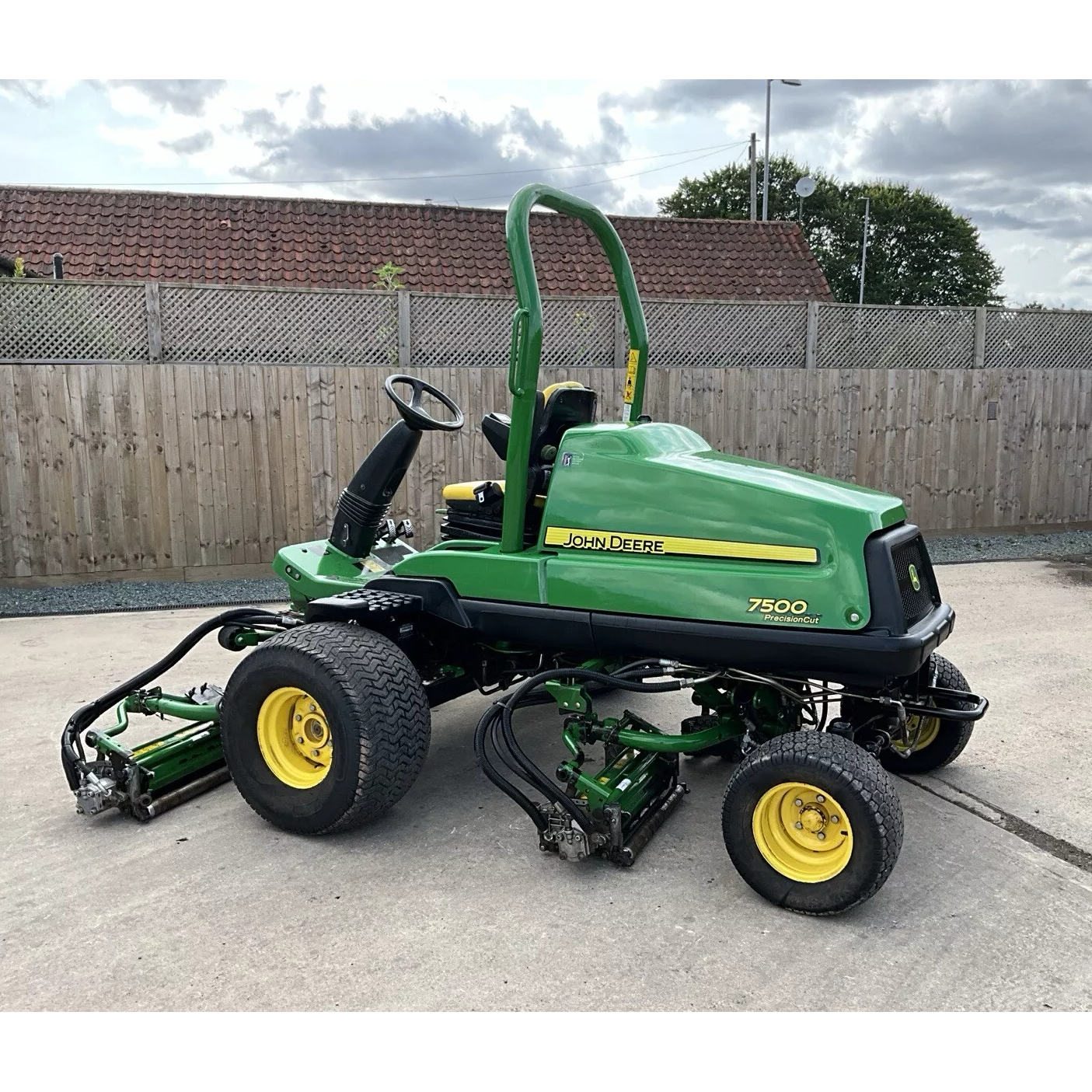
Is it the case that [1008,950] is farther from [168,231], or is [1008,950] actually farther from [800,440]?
[168,231]

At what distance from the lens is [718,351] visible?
953cm

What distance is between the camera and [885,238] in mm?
42188

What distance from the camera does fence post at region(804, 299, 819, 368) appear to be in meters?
9.60

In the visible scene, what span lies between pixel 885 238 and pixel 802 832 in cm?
4391

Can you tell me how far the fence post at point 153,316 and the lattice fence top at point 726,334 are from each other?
→ 435 cm

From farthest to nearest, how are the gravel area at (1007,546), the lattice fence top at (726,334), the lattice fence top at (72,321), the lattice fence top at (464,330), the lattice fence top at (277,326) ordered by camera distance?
1. the lattice fence top at (726,334)
2. the gravel area at (1007,546)
3. the lattice fence top at (277,326)
4. the lattice fence top at (464,330)
5. the lattice fence top at (72,321)

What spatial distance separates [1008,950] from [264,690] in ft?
8.40

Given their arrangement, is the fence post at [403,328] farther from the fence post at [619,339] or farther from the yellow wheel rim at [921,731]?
the yellow wheel rim at [921,731]

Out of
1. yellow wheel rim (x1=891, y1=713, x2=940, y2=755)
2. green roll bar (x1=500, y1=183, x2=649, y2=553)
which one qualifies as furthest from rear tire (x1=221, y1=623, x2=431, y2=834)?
yellow wheel rim (x1=891, y1=713, x2=940, y2=755)

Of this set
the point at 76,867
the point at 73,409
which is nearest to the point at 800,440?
the point at 73,409


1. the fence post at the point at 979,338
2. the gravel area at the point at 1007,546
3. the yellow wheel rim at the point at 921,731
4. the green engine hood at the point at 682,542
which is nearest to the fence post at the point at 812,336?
the fence post at the point at 979,338

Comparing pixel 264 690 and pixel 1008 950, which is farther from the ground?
pixel 264 690

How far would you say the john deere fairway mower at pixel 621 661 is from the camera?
9.99 feet

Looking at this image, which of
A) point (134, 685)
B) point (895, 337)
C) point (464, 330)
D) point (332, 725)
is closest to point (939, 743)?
point (332, 725)
